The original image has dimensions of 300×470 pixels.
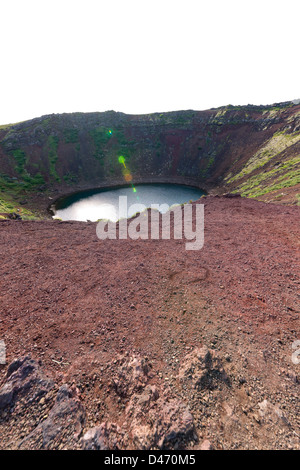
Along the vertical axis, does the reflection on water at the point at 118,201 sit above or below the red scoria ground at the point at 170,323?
above

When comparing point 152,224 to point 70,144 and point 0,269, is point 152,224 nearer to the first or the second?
point 0,269

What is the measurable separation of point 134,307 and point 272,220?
19.7m

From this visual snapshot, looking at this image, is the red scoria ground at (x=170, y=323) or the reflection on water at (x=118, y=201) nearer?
the red scoria ground at (x=170, y=323)

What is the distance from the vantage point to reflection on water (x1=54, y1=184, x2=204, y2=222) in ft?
174

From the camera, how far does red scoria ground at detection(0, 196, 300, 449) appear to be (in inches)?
296

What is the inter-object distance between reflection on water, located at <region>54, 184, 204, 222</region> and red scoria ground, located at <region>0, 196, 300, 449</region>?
3219 centimetres

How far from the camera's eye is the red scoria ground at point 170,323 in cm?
752

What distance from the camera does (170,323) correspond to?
1130 centimetres

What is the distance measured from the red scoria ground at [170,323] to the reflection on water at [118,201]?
32.2 metres

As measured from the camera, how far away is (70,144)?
84.1 m

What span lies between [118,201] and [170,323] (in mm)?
53881

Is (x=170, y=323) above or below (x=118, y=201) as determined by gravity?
below

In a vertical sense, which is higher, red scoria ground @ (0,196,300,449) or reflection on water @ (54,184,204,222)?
reflection on water @ (54,184,204,222)

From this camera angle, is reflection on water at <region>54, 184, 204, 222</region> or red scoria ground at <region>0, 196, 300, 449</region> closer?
red scoria ground at <region>0, 196, 300, 449</region>
